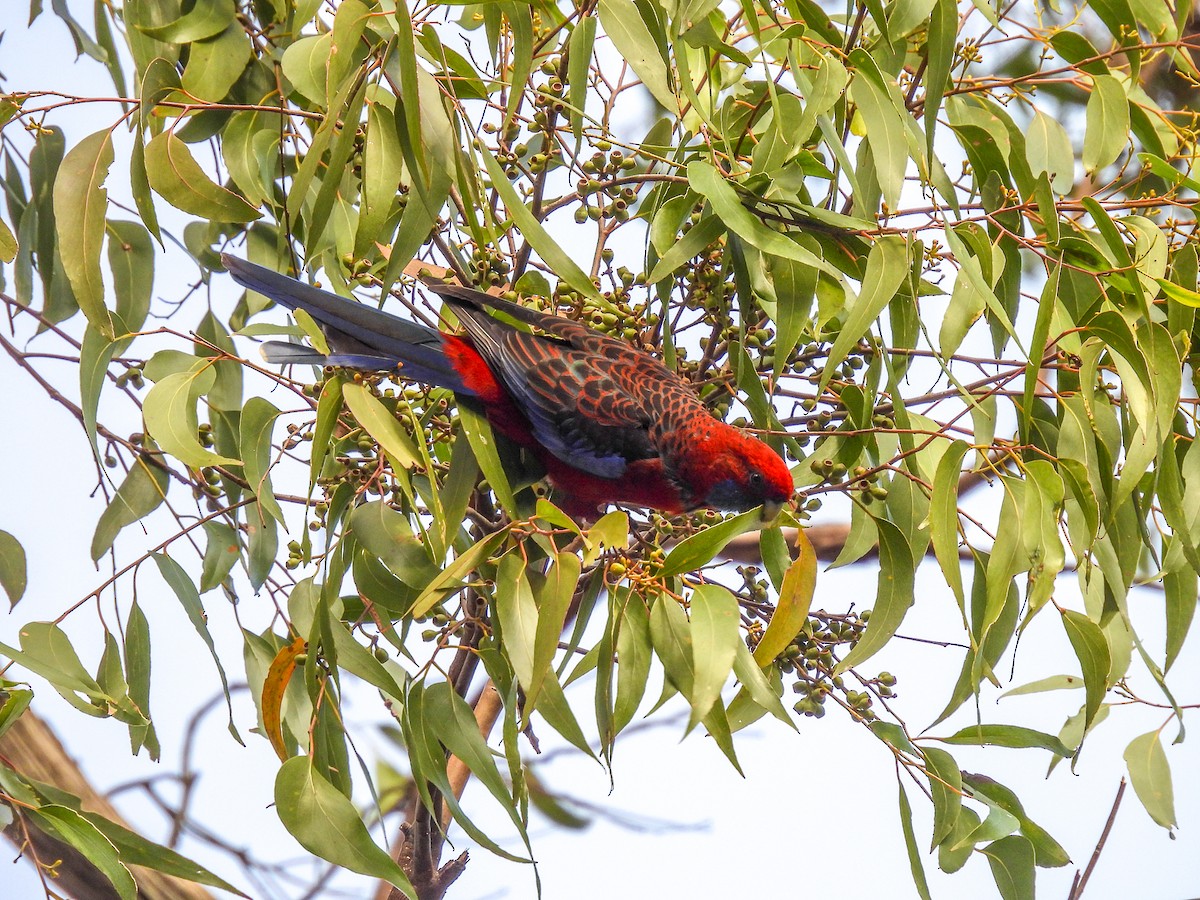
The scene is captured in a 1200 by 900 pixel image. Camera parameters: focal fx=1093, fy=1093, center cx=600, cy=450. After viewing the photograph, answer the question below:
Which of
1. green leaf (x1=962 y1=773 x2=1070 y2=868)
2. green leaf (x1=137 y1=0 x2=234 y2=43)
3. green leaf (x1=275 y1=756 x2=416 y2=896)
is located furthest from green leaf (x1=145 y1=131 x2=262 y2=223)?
green leaf (x1=962 y1=773 x2=1070 y2=868)

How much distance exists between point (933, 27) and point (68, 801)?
51.6 inches

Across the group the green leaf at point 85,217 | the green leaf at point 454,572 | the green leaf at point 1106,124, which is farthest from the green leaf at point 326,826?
the green leaf at point 1106,124

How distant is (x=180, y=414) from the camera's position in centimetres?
117

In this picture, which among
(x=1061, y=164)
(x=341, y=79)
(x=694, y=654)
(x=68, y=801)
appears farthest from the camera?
(x=1061, y=164)

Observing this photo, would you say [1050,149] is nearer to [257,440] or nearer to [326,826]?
[257,440]

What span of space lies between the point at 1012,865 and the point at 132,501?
119 cm

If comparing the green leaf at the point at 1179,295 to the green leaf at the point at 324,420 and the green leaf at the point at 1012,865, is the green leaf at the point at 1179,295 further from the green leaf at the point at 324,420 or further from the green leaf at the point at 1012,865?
the green leaf at the point at 324,420

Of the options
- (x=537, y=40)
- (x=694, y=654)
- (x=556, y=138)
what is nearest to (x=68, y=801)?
(x=694, y=654)

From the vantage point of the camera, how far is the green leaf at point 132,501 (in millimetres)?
1421

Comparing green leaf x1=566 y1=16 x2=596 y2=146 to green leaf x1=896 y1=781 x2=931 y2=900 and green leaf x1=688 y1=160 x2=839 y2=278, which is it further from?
green leaf x1=896 y1=781 x2=931 y2=900

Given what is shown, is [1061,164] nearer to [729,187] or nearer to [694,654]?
[729,187]

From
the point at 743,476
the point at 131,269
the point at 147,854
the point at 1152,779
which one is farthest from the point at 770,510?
the point at 131,269

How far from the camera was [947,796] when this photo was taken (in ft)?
4.05

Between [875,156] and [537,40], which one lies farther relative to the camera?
[537,40]
